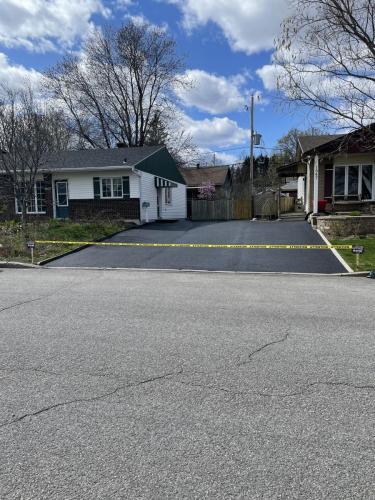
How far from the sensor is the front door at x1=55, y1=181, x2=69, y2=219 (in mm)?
25203

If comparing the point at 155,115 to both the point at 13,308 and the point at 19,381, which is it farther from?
the point at 19,381

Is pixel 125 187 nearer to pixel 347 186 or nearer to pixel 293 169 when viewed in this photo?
pixel 347 186

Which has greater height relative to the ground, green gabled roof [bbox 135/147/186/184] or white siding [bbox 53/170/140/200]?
green gabled roof [bbox 135/147/186/184]

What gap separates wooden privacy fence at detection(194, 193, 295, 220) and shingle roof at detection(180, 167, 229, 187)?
15400mm

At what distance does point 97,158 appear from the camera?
2564 cm

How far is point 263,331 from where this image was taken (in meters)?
5.64

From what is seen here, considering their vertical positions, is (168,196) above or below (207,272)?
above

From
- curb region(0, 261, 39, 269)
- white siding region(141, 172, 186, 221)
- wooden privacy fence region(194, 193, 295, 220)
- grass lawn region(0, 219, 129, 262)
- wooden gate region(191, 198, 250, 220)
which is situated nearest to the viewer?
curb region(0, 261, 39, 269)

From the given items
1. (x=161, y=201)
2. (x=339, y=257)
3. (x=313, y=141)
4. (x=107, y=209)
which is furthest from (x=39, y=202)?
(x=339, y=257)

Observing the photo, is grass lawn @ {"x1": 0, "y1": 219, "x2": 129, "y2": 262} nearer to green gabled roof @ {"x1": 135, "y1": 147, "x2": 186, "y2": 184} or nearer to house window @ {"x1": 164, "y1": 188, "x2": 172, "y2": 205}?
green gabled roof @ {"x1": 135, "y1": 147, "x2": 186, "y2": 184}

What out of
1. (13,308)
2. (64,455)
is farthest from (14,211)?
(64,455)

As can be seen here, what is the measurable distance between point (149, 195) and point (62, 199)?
5.37 meters

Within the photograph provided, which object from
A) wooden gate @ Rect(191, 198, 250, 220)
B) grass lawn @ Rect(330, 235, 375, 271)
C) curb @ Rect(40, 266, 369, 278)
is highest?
wooden gate @ Rect(191, 198, 250, 220)

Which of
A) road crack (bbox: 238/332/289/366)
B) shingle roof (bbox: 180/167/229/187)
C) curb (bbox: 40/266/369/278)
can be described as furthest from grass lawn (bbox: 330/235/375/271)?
shingle roof (bbox: 180/167/229/187)
